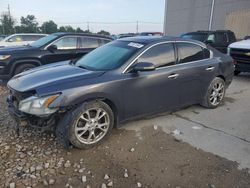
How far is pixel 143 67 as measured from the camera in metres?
3.96

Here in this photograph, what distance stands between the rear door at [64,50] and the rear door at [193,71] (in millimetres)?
4254

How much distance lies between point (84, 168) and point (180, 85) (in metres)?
2.39

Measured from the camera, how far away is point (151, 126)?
448 centimetres

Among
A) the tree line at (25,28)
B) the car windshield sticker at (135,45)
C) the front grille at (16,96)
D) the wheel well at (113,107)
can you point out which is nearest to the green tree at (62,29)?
the tree line at (25,28)

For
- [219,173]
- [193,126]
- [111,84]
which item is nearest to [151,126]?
[193,126]

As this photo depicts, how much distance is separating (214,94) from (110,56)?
254cm

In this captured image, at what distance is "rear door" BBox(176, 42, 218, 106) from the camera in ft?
15.4

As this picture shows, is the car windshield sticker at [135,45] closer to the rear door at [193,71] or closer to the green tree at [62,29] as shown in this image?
the rear door at [193,71]

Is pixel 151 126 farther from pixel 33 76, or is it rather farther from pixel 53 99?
pixel 33 76

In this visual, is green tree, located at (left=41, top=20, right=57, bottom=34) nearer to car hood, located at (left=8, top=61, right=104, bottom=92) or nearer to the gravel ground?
car hood, located at (left=8, top=61, right=104, bottom=92)

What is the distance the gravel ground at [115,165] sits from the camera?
2.96m

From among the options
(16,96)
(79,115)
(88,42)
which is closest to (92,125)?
(79,115)

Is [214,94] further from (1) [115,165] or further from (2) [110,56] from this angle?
(1) [115,165]

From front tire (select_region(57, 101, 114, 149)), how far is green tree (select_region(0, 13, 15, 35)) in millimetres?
49709
